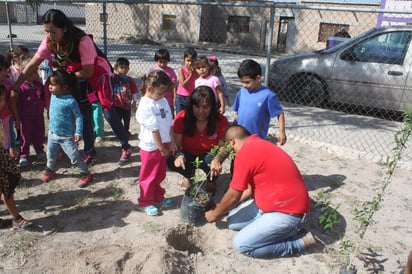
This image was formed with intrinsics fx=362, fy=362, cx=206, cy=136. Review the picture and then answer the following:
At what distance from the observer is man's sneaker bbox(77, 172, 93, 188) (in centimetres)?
374

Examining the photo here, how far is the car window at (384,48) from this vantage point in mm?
5879

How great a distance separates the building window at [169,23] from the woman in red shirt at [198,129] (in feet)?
72.2

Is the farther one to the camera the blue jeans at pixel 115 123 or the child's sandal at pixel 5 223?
the blue jeans at pixel 115 123

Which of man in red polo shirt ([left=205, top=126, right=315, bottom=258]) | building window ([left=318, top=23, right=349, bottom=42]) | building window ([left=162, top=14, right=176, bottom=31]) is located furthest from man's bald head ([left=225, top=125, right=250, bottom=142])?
building window ([left=162, top=14, right=176, bottom=31])

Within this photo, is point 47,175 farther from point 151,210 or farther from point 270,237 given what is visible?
point 270,237

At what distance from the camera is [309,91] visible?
677 centimetres

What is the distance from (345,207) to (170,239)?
1784mm

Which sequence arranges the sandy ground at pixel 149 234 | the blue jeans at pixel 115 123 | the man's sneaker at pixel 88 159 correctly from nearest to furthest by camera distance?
1. the sandy ground at pixel 149 234
2. the blue jeans at pixel 115 123
3. the man's sneaker at pixel 88 159

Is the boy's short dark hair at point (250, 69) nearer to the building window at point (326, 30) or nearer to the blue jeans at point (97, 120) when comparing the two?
the blue jeans at point (97, 120)

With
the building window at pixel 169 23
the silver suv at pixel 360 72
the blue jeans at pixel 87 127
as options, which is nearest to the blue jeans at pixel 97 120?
the blue jeans at pixel 87 127

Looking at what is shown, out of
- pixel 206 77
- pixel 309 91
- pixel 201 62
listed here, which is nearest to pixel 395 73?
pixel 309 91

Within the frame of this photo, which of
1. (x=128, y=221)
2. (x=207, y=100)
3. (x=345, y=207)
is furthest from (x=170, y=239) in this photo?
(x=345, y=207)

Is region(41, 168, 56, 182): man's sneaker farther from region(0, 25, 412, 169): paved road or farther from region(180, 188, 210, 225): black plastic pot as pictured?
region(0, 25, 412, 169): paved road

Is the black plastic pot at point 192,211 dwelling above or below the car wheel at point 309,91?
below
